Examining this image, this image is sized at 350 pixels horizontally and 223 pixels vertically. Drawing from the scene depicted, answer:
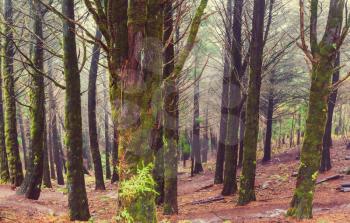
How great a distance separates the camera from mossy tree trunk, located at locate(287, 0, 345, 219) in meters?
7.85

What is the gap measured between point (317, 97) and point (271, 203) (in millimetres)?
4664

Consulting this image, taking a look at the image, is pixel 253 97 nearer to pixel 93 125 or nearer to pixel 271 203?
pixel 271 203

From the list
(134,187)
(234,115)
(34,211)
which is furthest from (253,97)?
(134,187)

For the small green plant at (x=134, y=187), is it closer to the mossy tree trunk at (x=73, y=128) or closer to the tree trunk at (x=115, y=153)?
the tree trunk at (x=115, y=153)

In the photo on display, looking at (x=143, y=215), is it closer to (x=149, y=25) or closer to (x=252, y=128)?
(x=149, y=25)

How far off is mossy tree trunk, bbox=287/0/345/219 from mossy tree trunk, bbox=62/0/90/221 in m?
4.77

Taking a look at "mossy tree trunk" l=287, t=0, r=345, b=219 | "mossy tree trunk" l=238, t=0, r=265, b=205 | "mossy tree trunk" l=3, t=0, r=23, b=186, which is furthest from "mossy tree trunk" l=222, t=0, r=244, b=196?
"mossy tree trunk" l=3, t=0, r=23, b=186

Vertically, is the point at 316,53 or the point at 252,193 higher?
the point at 316,53

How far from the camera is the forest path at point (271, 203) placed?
9.23 meters

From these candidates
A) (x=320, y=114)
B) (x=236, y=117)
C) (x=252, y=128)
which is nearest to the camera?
(x=320, y=114)

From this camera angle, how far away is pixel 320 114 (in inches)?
310

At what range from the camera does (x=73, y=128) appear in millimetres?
8180

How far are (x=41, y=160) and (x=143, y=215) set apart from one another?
872 cm

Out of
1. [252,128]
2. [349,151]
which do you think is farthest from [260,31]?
[349,151]
